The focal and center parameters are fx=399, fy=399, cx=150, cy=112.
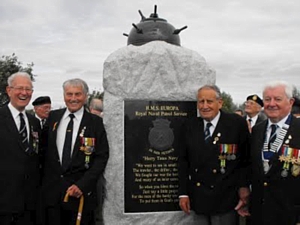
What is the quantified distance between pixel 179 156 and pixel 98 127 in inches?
35.8

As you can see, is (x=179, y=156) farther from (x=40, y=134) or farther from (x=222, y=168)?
(x=40, y=134)

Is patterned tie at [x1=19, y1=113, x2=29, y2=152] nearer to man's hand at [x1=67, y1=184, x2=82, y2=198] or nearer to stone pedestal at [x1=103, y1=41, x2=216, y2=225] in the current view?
man's hand at [x1=67, y1=184, x2=82, y2=198]

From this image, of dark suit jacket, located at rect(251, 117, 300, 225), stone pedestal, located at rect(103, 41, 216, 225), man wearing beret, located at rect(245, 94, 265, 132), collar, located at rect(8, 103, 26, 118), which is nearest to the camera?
dark suit jacket, located at rect(251, 117, 300, 225)

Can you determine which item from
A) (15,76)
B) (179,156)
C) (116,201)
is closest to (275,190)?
(179,156)

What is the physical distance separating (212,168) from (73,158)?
1402 mm

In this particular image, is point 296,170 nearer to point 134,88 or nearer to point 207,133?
point 207,133

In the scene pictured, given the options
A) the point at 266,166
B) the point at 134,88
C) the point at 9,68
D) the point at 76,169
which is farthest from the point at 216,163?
the point at 9,68

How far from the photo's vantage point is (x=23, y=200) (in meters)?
4.02

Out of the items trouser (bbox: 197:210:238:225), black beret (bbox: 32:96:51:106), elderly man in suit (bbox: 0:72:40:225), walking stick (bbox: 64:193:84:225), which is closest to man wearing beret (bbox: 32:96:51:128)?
black beret (bbox: 32:96:51:106)

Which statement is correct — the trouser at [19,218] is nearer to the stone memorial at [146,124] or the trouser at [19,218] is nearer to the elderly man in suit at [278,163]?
the stone memorial at [146,124]

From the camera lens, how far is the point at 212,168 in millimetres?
3936

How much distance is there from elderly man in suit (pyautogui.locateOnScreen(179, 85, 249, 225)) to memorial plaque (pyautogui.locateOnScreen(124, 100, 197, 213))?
391mm

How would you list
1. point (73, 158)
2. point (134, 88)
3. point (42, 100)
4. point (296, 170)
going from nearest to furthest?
point (296, 170)
point (73, 158)
point (134, 88)
point (42, 100)

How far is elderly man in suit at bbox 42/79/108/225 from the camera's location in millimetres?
4043
